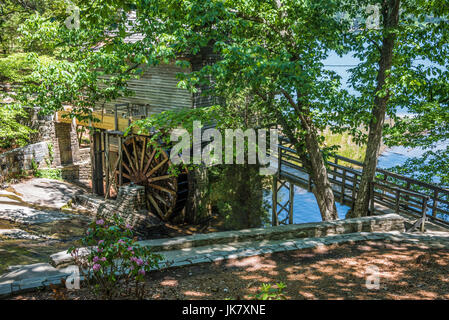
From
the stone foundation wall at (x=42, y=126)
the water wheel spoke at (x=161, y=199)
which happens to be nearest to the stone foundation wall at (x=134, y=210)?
the water wheel spoke at (x=161, y=199)

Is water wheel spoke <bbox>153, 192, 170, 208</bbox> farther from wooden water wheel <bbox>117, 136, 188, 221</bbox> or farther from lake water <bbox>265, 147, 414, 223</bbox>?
lake water <bbox>265, 147, 414, 223</bbox>

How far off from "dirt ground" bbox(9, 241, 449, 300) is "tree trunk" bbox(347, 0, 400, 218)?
9.92 ft

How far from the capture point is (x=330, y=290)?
4477 mm

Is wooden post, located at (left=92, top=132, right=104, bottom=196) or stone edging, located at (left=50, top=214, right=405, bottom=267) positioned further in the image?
wooden post, located at (left=92, top=132, right=104, bottom=196)

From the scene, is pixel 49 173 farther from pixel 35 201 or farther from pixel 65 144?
pixel 35 201

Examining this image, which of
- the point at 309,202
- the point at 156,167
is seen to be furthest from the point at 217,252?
the point at 309,202

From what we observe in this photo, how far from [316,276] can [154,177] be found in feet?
36.2

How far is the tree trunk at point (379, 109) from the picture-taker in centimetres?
802

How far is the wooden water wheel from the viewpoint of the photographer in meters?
14.0

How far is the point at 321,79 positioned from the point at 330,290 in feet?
17.4

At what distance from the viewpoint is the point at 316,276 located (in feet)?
16.3

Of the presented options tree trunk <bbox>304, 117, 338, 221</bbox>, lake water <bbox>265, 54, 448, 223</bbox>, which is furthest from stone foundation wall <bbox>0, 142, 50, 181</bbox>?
tree trunk <bbox>304, 117, 338, 221</bbox>

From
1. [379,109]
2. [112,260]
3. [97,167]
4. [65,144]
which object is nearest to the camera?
[112,260]
